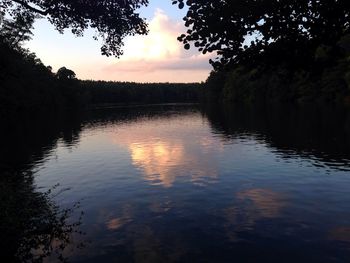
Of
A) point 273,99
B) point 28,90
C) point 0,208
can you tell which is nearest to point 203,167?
point 0,208

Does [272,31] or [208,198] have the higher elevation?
[272,31]

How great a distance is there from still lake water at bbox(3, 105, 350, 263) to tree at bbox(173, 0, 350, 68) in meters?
11.6

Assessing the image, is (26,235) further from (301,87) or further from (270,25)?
(301,87)

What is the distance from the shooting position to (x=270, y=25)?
27.7ft

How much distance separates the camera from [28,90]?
127938 mm

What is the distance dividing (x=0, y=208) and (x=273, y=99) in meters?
161

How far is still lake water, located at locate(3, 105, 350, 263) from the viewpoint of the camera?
1911 cm

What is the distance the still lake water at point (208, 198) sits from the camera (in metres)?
19.1

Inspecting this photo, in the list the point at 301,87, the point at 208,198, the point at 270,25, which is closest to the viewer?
the point at 270,25

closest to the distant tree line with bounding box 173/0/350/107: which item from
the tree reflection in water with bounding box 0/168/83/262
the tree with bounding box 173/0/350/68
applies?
the tree with bounding box 173/0/350/68

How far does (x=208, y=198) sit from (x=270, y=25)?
68.2 ft

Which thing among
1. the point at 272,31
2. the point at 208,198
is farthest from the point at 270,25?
the point at 208,198

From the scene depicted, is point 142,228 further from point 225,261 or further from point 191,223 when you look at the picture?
point 225,261

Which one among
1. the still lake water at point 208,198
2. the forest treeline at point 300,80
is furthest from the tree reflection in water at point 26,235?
the forest treeline at point 300,80
